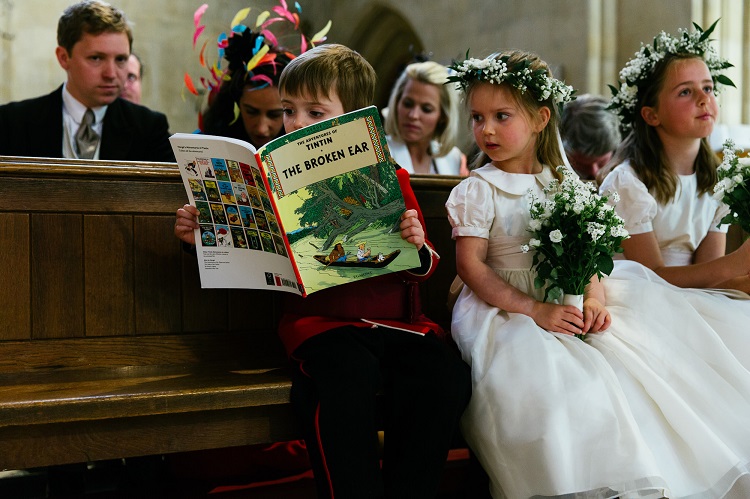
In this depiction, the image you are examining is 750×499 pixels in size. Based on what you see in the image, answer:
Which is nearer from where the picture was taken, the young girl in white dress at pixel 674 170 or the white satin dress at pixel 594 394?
the white satin dress at pixel 594 394

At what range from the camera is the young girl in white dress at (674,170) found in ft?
9.27

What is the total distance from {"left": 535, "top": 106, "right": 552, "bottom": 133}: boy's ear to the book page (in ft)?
3.02

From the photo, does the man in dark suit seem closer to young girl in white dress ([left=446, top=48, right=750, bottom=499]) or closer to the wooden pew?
the wooden pew

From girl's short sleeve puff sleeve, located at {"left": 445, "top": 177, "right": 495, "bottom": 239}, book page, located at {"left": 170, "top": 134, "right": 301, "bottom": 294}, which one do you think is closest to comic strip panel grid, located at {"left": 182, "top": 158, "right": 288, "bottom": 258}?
book page, located at {"left": 170, "top": 134, "right": 301, "bottom": 294}

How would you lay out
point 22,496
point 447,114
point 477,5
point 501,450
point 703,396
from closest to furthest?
point 501,450, point 703,396, point 22,496, point 447,114, point 477,5

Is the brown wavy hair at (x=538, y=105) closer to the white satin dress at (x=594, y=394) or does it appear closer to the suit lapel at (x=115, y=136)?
the white satin dress at (x=594, y=394)

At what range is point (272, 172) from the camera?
6.89 ft

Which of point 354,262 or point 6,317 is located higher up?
point 354,262

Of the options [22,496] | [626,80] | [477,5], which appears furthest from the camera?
[477,5]

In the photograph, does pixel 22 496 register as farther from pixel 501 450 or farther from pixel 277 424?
pixel 501 450

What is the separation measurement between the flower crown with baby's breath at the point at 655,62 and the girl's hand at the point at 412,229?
1269mm

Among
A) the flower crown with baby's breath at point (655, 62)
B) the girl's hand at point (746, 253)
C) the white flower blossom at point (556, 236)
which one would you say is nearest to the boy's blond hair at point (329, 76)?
the white flower blossom at point (556, 236)

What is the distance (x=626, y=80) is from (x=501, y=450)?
169 cm

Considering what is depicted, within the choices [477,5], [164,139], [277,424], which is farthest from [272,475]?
[477,5]
